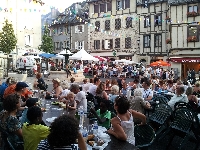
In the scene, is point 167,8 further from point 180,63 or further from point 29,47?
point 29,47

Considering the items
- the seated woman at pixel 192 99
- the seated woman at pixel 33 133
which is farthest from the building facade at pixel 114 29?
the seated woman at pixel 33 133

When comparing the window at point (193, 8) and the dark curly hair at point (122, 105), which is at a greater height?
the window at point (193, 8)

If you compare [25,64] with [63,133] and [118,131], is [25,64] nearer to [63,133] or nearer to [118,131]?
[118,131]

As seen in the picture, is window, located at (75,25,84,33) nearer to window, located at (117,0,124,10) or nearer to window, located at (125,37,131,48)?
window, located at (117,0,124,10)

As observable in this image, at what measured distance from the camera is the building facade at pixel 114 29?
136 ft

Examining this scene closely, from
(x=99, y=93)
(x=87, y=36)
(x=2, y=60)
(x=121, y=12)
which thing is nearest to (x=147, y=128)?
(x=99, y=93)

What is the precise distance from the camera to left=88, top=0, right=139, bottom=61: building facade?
136 feet

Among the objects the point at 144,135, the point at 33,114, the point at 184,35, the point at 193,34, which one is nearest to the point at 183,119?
the point at 144,135

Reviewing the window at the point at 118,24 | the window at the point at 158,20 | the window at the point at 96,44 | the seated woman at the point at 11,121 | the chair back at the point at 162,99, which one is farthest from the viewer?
the window at the point at 96,44

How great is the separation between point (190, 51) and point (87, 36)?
63.8ft

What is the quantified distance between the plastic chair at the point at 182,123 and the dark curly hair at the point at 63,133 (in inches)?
159

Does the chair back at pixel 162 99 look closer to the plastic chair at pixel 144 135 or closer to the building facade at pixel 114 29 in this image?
the plastic chair at pixel 144 135

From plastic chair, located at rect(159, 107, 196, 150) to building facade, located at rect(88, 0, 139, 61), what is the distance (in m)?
34.0

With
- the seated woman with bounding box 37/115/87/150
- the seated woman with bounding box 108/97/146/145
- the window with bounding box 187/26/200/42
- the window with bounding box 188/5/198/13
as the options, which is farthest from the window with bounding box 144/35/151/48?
the seated woman with bounding box 37/115/87/150
